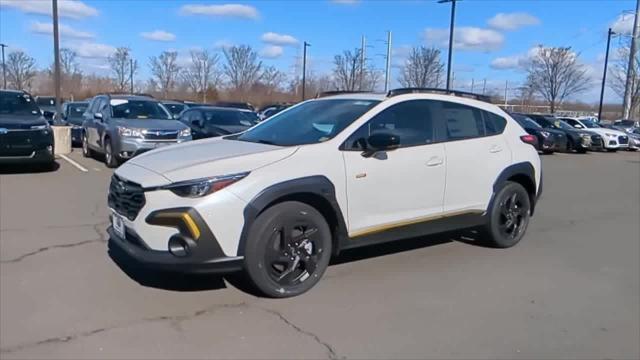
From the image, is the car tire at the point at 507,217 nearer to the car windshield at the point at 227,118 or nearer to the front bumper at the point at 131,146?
the front bumper at the point at 131,146

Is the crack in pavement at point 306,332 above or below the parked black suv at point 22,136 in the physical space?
below

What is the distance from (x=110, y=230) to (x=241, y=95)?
5297cm

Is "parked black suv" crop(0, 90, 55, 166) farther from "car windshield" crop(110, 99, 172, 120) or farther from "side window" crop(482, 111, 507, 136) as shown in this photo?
"side window" crop(482, 111, 507, 136)

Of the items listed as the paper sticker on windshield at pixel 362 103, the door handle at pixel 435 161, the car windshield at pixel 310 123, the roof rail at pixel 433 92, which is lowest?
the door handle at pixel 435 161

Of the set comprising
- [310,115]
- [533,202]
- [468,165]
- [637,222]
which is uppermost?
[310,115]

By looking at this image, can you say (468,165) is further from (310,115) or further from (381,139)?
(310,115)

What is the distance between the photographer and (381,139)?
4801mm

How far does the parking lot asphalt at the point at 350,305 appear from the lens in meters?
3.70

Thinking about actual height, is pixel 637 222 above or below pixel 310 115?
below

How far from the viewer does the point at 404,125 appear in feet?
17.5

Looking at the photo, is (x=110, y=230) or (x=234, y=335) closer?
(x=234, y=335)

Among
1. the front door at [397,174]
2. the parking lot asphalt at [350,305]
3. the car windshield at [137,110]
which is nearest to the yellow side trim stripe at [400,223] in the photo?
the front door at [397,174]

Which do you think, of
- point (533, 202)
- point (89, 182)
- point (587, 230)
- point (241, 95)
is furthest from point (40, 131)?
point (241, 95)

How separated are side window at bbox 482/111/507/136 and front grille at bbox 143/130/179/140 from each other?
786cm
